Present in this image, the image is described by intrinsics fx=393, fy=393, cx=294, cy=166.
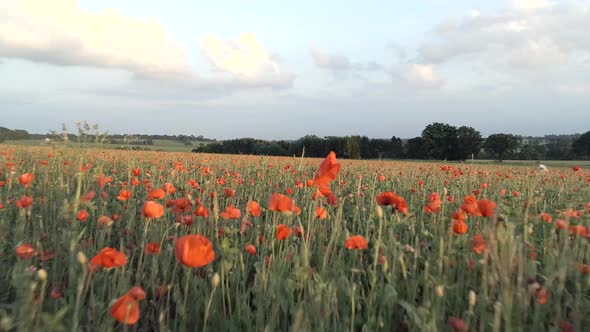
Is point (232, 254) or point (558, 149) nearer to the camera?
point (232, 254)

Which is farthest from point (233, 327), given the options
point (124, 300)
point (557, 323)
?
point (557, 323)

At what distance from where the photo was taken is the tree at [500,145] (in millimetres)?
49906

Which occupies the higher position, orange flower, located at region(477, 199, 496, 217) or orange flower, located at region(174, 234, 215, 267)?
orange flower, located at region(477, 199, 496, 217)

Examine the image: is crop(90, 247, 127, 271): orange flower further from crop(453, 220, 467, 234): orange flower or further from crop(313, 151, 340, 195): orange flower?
crop(453, 220, 467, 234): orange flower

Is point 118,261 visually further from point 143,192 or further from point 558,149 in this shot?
point 558,149

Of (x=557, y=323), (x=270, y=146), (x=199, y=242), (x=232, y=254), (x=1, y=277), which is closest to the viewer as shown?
(x=199, y=242)

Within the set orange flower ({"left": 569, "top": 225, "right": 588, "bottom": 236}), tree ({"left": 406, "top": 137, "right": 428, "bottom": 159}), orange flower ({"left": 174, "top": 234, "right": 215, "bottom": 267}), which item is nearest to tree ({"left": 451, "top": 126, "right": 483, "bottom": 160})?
tree ({"left": 406, "top": 137, "right": 428, "bottom": 159})

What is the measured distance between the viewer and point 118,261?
4.66 ft

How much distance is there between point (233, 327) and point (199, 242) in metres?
0.49

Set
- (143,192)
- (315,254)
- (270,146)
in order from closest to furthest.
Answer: (315,254) → (143,192) → (270,146)

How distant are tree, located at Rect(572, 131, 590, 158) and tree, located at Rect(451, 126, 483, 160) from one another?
461 inches

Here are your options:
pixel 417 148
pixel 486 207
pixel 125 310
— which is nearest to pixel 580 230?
pixel 486 207

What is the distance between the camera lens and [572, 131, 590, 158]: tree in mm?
50094

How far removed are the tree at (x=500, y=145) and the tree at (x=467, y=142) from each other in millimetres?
1517
